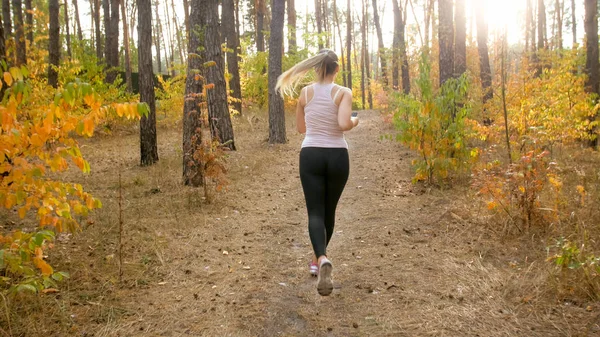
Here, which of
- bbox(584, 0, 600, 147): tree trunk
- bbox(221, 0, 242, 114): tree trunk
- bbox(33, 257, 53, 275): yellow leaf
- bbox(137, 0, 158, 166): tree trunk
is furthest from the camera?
bbox(221, 0, 242, 114): tree trunk

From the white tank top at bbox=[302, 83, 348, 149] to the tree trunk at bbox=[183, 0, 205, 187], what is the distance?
3.18m

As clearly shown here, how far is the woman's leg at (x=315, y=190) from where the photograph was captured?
3.64 m

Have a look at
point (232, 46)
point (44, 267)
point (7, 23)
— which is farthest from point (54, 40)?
point (44, 267)

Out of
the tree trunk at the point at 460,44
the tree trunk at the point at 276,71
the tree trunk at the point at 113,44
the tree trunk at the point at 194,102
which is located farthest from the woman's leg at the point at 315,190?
the tree trunk at the point at 113,44

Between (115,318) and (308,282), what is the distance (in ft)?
5.44

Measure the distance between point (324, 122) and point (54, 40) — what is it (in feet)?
39.0

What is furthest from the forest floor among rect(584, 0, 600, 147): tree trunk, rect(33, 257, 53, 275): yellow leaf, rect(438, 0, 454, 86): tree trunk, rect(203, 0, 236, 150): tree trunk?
rect(584, 0, 600, 147): tree trunk

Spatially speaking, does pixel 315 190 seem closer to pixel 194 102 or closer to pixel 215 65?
pixel 194 102

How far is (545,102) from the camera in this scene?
806 cm

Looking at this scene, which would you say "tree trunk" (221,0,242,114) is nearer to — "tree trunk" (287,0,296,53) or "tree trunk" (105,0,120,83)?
"tree trunk" (105,0,120,83)

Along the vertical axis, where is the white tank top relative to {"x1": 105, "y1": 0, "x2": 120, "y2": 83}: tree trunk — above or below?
below

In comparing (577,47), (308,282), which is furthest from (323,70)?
(577,47)

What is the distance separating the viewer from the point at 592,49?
10.4m

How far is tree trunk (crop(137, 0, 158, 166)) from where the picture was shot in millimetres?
8719
